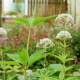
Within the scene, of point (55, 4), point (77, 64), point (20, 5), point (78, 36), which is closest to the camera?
point (77, 64)

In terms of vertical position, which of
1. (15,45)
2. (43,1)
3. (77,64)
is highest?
(43,1)

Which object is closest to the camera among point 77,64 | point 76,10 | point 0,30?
point 0,30

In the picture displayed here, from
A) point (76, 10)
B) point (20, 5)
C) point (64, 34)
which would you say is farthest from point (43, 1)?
point (20, 5)

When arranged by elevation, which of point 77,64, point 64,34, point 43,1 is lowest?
point 77,64

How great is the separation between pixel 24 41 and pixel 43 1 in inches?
198

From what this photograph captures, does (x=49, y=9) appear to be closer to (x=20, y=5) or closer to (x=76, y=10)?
(x=76, y=10)

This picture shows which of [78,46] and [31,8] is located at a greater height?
[31,8]

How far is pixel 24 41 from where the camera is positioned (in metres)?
3.88

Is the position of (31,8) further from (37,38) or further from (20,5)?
(20,5)

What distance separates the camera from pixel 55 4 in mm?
8320

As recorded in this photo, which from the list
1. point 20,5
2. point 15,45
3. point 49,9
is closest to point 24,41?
point 15,45

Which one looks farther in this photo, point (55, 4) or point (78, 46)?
point (55, 4)

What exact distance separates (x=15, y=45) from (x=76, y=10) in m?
2.70

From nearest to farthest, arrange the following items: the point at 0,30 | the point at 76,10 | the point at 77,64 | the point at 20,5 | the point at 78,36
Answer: the point at 0,30 < the point at 77,64 < the point at 78,36 < the point at 76,10 < the point at 20,5
